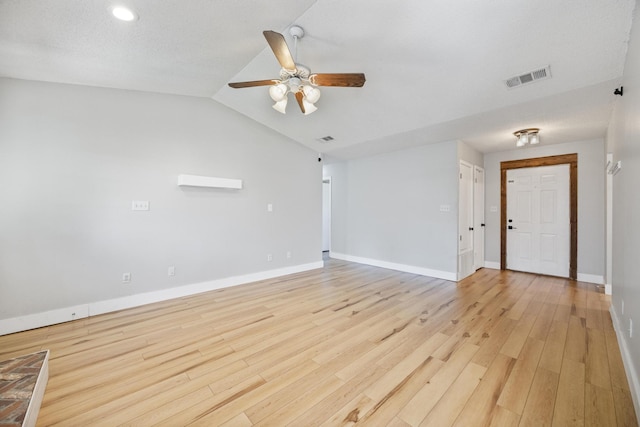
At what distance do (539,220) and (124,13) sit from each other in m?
6.77

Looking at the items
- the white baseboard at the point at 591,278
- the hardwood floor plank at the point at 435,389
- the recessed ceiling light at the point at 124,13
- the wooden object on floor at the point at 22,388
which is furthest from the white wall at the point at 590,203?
the wooden object on floor at the point at 22,388

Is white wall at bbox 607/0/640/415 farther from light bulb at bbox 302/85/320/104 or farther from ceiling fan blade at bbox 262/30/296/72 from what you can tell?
ceiling fan blade at bbox 262/30/296/72

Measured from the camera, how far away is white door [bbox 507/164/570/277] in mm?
4621

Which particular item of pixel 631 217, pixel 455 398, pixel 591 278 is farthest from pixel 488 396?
pixel 591 278

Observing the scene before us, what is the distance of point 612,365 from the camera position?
6.57 feet

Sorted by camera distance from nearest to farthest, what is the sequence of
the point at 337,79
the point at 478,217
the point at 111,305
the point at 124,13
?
the point at 124,13 < the point at 337,79 < the point at 111,305 < the point at 478,217

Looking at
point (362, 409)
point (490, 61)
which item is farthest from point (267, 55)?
point (362, 409)

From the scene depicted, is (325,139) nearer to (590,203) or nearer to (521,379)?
(521,379)

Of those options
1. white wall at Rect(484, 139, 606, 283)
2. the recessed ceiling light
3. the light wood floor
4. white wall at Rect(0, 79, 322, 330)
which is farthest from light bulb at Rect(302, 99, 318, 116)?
white wall at Rect(484, 139, 606, 283)

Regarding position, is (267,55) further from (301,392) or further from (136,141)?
(301,392)

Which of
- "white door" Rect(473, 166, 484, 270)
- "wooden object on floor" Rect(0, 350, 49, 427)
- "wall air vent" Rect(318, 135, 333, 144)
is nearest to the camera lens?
"wooden object on floor" Rect(0, 350, 49, 427)

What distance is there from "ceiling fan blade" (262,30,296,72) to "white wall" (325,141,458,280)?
11.4ft

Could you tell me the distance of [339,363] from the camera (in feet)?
6.76

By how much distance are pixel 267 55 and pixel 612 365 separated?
170 inches
